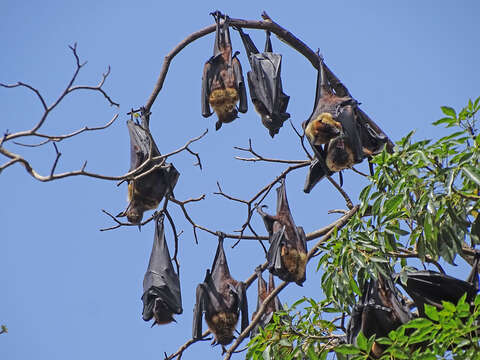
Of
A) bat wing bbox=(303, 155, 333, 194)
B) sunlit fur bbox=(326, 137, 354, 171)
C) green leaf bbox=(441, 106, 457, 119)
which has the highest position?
bat wing bbox=(303, 155, 333, 194)

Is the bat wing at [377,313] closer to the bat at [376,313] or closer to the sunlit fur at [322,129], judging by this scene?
the bat at [376,313]

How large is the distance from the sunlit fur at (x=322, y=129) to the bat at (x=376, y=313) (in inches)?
55.0

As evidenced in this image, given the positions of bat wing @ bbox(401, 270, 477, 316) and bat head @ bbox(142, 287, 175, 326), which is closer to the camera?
bat wing @ bbox(401, 270, 477, 316)

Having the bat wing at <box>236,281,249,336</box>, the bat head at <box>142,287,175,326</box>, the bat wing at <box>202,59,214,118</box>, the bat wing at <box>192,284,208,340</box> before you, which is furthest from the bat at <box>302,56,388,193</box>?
the bat head at <box>142,287,175,326</box>

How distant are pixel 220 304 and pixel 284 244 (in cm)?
109

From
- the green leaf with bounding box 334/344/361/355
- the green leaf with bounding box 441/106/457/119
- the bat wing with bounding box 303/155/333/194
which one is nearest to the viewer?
the green leaf with bounding box 334/344/361/355

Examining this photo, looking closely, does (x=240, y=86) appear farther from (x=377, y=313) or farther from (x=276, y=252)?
(x=377, y=313)

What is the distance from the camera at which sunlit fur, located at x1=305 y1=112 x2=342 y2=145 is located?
7203 mm

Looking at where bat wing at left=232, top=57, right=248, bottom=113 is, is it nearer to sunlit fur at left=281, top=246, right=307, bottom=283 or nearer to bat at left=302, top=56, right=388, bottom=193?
bat at left=302, top=56, right=388, bottom=193

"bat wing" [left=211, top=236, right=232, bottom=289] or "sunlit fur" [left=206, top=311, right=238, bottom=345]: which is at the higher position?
"bat wing" [left=211, top=236, right=232, bottom=289]

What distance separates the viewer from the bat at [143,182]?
26.2 ft

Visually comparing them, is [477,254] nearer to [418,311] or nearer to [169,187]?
[418,311]

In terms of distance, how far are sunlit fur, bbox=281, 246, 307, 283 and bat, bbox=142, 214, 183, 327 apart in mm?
1316

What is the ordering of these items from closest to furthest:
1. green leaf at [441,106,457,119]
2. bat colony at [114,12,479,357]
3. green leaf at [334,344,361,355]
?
green leaf at [334,344,361,355]
green leaf at [441,106,457,119]
bat colony at [114,12,479,357]
